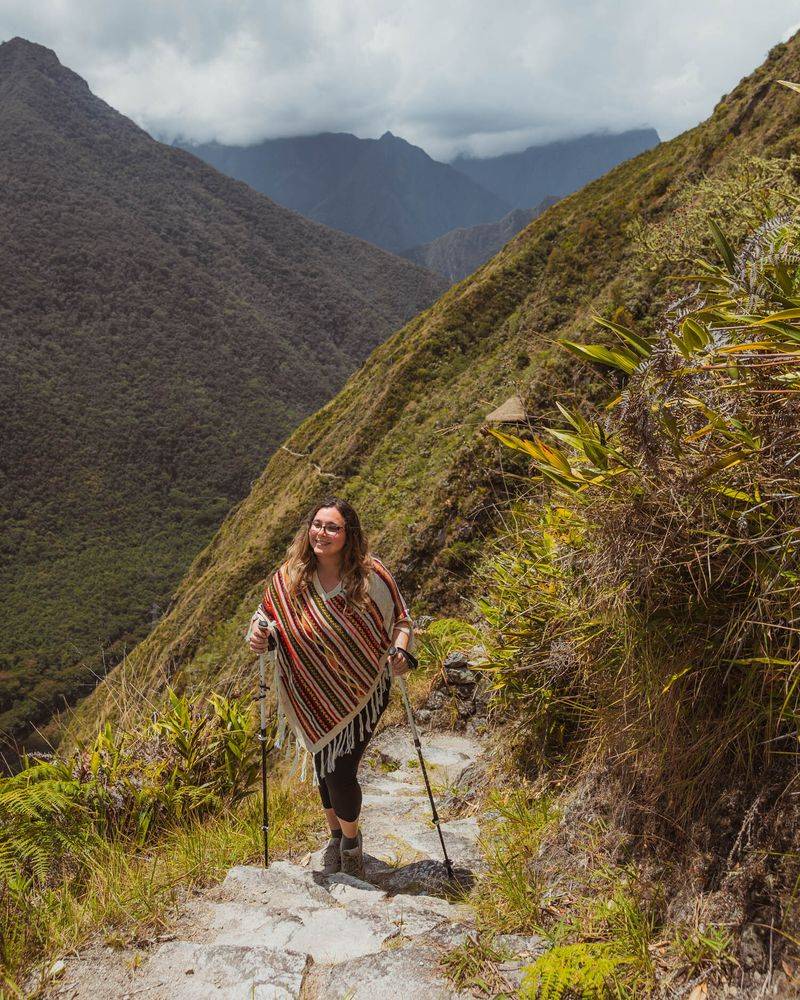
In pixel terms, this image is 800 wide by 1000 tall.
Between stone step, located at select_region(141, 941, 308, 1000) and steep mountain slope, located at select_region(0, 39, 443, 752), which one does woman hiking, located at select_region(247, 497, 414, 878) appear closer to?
stone step, located at select_region(141, 941, 308, 1000)

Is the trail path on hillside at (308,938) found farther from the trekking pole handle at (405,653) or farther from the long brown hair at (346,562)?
the long brown hair at (346,562)

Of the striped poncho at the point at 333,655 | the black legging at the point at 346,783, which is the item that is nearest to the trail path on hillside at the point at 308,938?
the black legging at the point at 346,783

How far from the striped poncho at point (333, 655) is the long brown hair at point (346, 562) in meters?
0.04

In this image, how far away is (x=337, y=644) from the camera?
10.8 feet

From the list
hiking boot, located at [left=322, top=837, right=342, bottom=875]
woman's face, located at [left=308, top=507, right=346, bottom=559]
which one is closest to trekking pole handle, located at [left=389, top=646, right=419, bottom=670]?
woman's face, located at [left=308, top=507, right=346, bottom=559]

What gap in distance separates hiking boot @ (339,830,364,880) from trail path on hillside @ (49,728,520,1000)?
0.31ft

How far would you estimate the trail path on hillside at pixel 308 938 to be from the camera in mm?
2174

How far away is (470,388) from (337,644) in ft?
51.1

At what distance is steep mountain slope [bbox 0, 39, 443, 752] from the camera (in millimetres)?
91625

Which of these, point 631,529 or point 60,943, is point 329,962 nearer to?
point 60,943

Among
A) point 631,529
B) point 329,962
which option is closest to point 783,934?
point 631,529

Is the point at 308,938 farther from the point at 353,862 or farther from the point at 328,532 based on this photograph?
the point at 328,532

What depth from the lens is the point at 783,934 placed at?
1712 millimetres

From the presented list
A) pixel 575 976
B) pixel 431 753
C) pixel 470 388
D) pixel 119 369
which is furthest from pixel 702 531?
pixel 119 369
